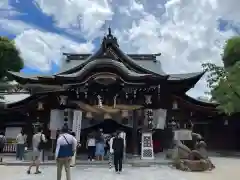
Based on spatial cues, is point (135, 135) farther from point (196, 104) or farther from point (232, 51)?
point (232, 51)

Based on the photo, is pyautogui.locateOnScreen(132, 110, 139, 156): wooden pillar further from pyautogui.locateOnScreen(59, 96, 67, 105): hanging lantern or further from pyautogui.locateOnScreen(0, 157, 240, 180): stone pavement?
pyautogui.locateOnScreen(0, 157, 240, 180): stone pavement

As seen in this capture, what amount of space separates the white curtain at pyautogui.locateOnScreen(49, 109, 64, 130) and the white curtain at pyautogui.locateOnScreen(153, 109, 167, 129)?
234 inches

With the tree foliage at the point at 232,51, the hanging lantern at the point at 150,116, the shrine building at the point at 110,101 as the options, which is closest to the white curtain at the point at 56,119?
the shrine building at the point at 110,101

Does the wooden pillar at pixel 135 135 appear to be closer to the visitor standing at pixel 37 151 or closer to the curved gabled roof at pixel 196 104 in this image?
the curved gabled roof at pixel 196 104

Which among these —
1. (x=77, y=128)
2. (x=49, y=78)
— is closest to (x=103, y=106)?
(x=77, y=128)

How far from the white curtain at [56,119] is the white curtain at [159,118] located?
5955 mm

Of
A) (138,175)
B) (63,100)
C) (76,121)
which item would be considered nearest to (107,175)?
(138,175)

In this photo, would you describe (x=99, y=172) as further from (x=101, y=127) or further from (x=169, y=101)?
(x=169, y=101)

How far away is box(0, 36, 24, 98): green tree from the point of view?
33.2 meters

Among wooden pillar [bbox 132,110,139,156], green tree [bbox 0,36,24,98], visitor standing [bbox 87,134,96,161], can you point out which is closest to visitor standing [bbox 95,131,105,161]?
visitor standing [bbox 87,134,96,161]

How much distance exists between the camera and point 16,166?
52.2 feet

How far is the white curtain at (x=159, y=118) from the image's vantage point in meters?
20.0

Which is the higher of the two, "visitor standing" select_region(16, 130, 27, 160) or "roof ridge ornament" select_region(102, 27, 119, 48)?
"roof ridge ornament" select_region(102, 27, 119, 48)

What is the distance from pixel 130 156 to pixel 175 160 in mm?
4539
